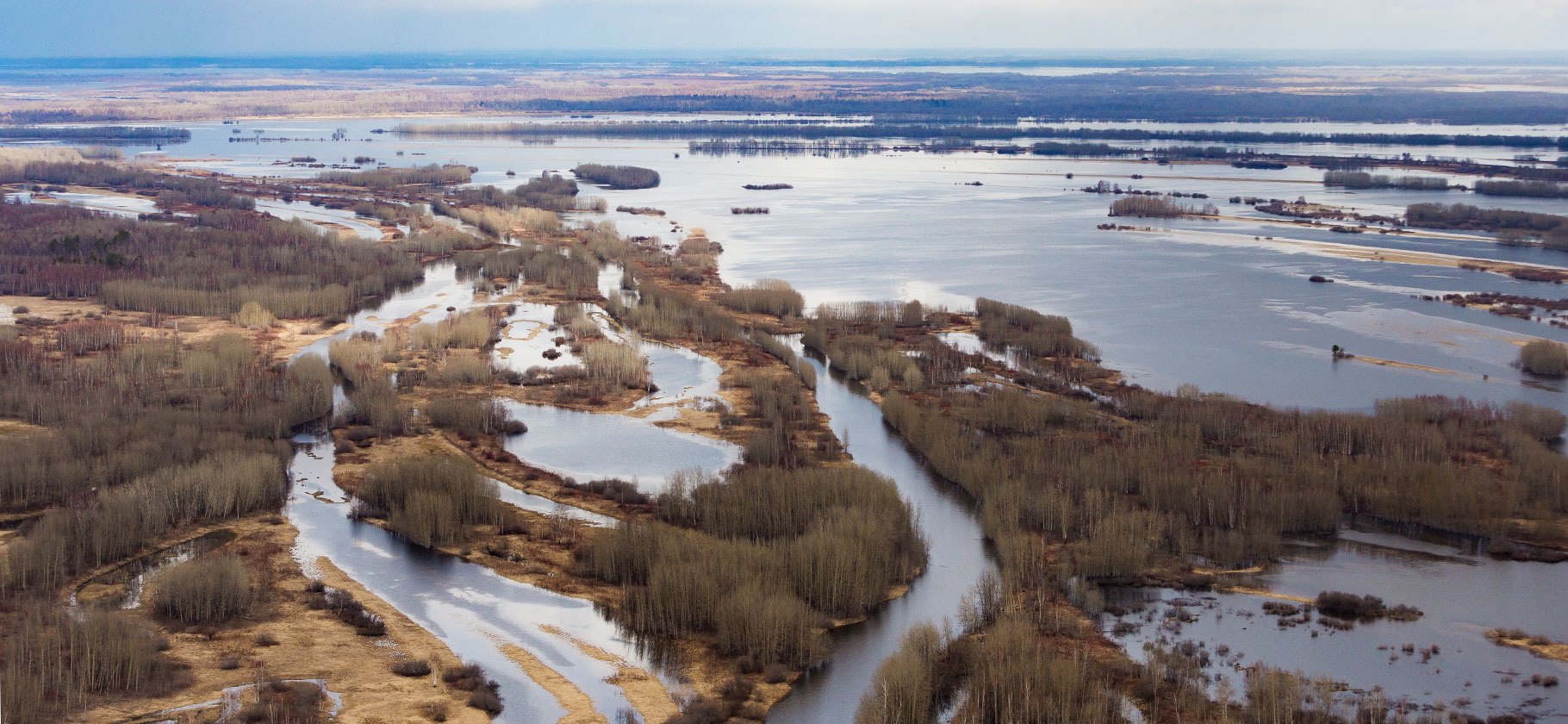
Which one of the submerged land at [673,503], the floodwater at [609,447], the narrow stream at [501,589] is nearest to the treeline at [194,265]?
the submerged land at [673,503]

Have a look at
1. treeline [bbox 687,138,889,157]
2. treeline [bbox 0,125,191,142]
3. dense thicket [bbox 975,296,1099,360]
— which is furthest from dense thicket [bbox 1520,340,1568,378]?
treeline [bbox 0,125,191,142]

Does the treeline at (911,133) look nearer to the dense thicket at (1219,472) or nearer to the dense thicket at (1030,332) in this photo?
the dense thicket at (1030,332)

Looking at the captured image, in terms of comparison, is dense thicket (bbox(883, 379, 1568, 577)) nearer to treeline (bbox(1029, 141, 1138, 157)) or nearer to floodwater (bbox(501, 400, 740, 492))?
floodwater (bbox(501, 400, 740, 492))

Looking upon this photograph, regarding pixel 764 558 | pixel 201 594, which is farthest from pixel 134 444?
pixel 764 558

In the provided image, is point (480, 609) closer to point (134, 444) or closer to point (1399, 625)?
point (134, 444)

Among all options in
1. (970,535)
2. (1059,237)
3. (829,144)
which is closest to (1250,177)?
(1059,237)

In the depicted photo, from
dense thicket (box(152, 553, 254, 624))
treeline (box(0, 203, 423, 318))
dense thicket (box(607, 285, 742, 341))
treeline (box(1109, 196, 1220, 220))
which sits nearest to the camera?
dense thicket (box(152, 553, 254, 624))
